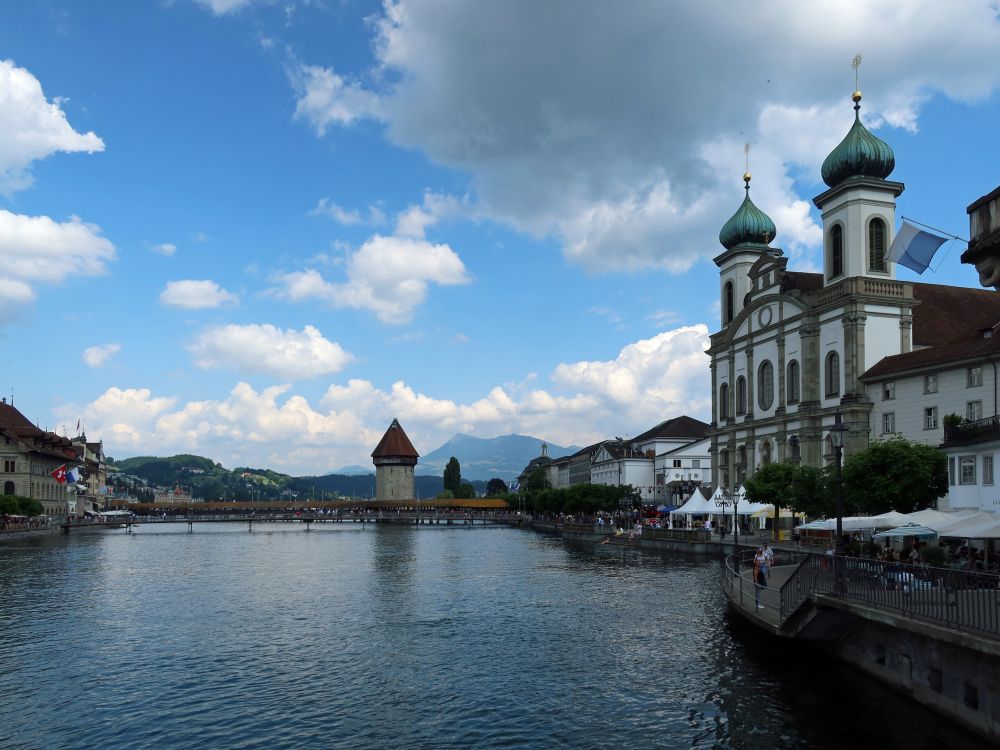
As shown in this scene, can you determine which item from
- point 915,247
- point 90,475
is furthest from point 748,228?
point 90,475

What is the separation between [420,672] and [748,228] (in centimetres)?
7638

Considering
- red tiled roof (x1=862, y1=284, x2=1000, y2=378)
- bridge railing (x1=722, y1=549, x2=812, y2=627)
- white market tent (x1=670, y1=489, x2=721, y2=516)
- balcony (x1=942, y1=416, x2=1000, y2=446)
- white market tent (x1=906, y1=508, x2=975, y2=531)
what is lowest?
bridge railing (x1=722, y1=549, x2=812, y2=627)

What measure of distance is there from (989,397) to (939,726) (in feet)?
128

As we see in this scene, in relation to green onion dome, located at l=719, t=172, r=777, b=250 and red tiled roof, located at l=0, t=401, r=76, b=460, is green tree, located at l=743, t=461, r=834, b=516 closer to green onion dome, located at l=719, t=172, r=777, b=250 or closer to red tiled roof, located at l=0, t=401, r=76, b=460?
green onion dome, located at l=719, t=172, r=777, b=250

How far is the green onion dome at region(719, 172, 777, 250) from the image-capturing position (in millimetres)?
92000

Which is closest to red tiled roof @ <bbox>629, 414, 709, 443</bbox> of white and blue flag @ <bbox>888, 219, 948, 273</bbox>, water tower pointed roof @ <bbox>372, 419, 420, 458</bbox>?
water tower pointed roof @ <bbox>372, 419, 420, 458</bbox>

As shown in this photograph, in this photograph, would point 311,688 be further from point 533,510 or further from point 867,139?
point 533,510

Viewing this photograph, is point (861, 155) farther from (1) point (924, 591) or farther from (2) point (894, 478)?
(1) point (924, 591)

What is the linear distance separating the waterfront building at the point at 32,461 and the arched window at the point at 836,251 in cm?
7400

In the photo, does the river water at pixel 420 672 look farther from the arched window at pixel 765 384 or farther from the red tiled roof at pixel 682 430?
the red tiled roof at pixel 682 430

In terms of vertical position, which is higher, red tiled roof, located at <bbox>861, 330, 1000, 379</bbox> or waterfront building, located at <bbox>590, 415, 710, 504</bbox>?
red tiled roof, located at <bbox>861, 330, 1000, 379</bbox>

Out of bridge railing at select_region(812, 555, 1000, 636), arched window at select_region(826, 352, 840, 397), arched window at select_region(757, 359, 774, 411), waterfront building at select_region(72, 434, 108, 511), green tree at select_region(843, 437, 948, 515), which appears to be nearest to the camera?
bridge railing at select_region(812, 555, 1000, 636)

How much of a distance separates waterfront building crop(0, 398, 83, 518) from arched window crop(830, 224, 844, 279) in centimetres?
7400

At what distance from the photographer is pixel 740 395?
84.9m
